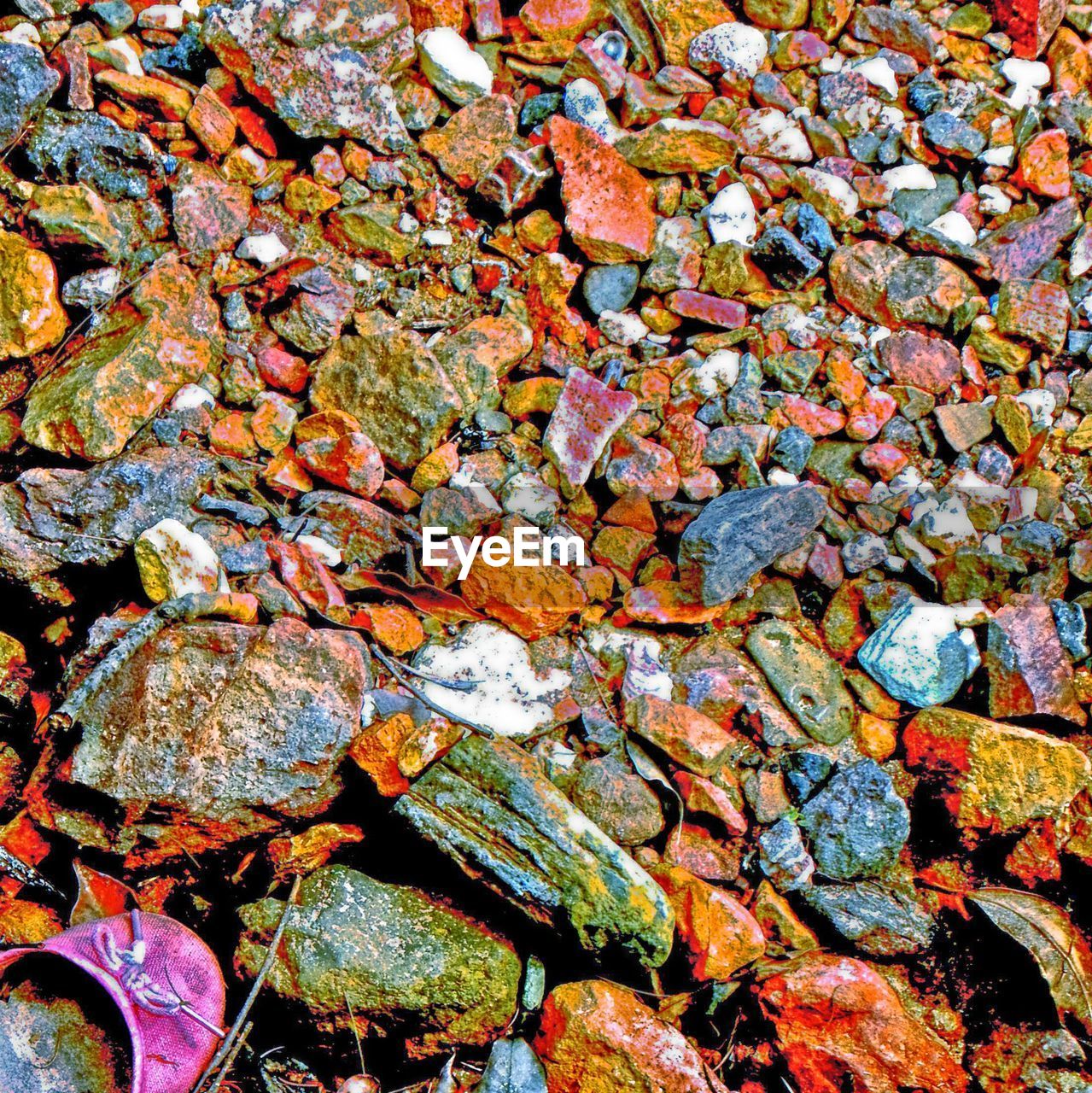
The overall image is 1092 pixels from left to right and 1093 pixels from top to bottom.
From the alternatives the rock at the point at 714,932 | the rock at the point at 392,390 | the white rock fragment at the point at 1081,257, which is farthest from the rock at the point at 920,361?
the rock at the point at 714,932

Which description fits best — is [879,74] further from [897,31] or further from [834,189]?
[834,189]

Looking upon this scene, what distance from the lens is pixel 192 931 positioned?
4.90 ft

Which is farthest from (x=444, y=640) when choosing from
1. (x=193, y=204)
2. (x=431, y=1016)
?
(x=193, y=204)

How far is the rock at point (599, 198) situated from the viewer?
1980 mm

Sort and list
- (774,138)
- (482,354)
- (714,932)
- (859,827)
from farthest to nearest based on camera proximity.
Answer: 1. (774,138)
2. (482,354)
3. (859,827)
4. (714,932)

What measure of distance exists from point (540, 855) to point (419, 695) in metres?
0.38

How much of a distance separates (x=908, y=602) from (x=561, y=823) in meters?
0.92

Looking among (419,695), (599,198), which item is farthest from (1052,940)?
(599,198)

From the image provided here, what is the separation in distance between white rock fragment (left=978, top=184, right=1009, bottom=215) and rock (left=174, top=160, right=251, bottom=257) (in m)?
1.85

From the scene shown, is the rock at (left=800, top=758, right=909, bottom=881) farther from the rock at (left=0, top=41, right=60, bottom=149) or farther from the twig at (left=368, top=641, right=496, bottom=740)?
the rock at (left=0, top=41, right=60, bottom=149)

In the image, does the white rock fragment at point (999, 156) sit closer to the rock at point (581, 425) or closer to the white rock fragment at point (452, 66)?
the rock at point (581, 425)

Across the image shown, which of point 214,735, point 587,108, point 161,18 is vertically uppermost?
point 161,18

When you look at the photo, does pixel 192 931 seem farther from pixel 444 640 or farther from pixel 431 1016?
pixel 444 640

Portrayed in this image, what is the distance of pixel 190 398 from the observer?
181 centimetres
